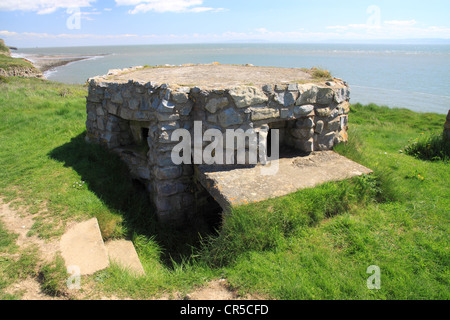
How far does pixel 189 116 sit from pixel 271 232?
6.79 ft

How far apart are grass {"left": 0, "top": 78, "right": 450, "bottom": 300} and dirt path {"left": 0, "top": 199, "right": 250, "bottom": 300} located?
79 millimetres

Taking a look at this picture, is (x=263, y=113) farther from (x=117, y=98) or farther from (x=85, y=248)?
(x=85, y=248)

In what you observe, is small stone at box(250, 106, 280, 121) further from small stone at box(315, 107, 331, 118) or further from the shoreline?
the shoreline

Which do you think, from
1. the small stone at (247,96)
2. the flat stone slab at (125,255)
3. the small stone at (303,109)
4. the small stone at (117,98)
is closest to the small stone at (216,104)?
the small stone at (247,96)

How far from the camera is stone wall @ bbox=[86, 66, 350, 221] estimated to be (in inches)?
158

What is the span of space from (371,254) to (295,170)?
1.51m

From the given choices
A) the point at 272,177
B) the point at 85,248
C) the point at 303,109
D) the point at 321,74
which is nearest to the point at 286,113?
A: the point at 303,109

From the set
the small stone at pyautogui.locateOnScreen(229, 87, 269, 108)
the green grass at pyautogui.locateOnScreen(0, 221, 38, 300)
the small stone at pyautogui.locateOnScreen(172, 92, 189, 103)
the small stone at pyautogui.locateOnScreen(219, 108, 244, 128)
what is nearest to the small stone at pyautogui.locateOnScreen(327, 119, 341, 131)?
the small stone at pyautogui.locateOnScreen(229, 87, 269, 108)

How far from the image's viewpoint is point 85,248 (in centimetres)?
334

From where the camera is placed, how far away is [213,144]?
13.5ft

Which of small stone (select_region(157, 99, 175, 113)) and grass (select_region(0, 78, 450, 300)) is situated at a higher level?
small stone (select_region(157, 99, 175, 113))

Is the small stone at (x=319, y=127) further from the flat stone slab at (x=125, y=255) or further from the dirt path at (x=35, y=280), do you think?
the flat stone slab at (x=125, y=255)

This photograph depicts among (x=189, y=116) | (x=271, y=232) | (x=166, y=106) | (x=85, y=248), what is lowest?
(x=85, y=248)

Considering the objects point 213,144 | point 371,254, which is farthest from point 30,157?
point 371,254
